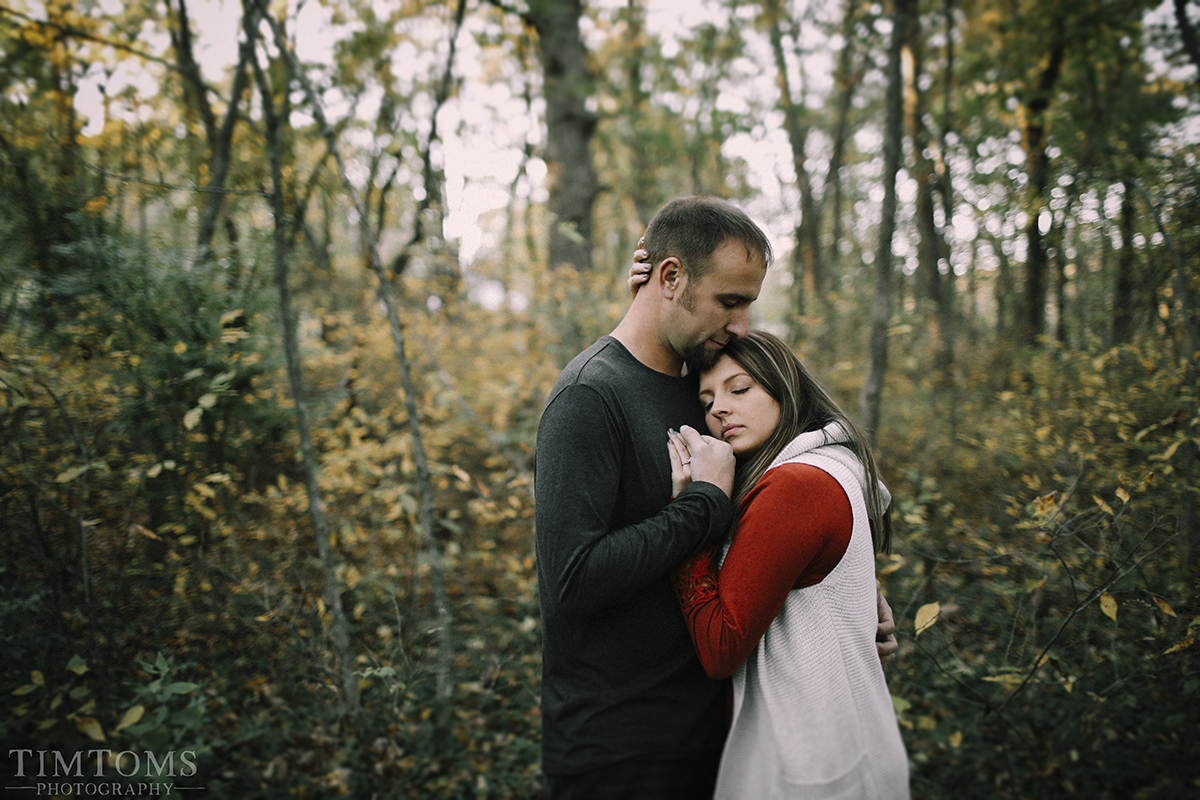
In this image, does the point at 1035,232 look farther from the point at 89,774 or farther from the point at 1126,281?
the point at 89,774

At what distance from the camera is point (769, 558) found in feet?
4.48

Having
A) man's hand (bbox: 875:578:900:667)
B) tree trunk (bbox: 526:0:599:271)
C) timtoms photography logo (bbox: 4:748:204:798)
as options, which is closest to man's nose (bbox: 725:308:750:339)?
man's hand (bbox: 875:578:900:667)

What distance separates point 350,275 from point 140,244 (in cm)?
556

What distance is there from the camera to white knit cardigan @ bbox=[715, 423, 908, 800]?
1379 mm

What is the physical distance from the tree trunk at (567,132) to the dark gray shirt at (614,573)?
5.32 m

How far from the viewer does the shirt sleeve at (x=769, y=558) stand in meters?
1.37

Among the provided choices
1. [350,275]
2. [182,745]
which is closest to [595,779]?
[182,745]

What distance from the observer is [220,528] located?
11.6 feet

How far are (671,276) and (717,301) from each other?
0.55ft

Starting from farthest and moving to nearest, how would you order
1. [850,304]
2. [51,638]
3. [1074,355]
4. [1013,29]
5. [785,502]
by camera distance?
1. [850,304]
2. [1013,29]
3. [1074,355]
4. [51,638]
5. [785,502]

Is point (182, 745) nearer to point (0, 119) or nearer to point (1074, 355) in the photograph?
point (0, 119)

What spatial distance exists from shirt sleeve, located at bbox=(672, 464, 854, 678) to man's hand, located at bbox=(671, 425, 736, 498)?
4.2 inches

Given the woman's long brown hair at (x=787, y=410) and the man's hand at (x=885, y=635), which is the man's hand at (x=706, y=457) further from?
the man's hand at (x=885, y=635)

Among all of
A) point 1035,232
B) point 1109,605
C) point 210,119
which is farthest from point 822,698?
point 1035,232
